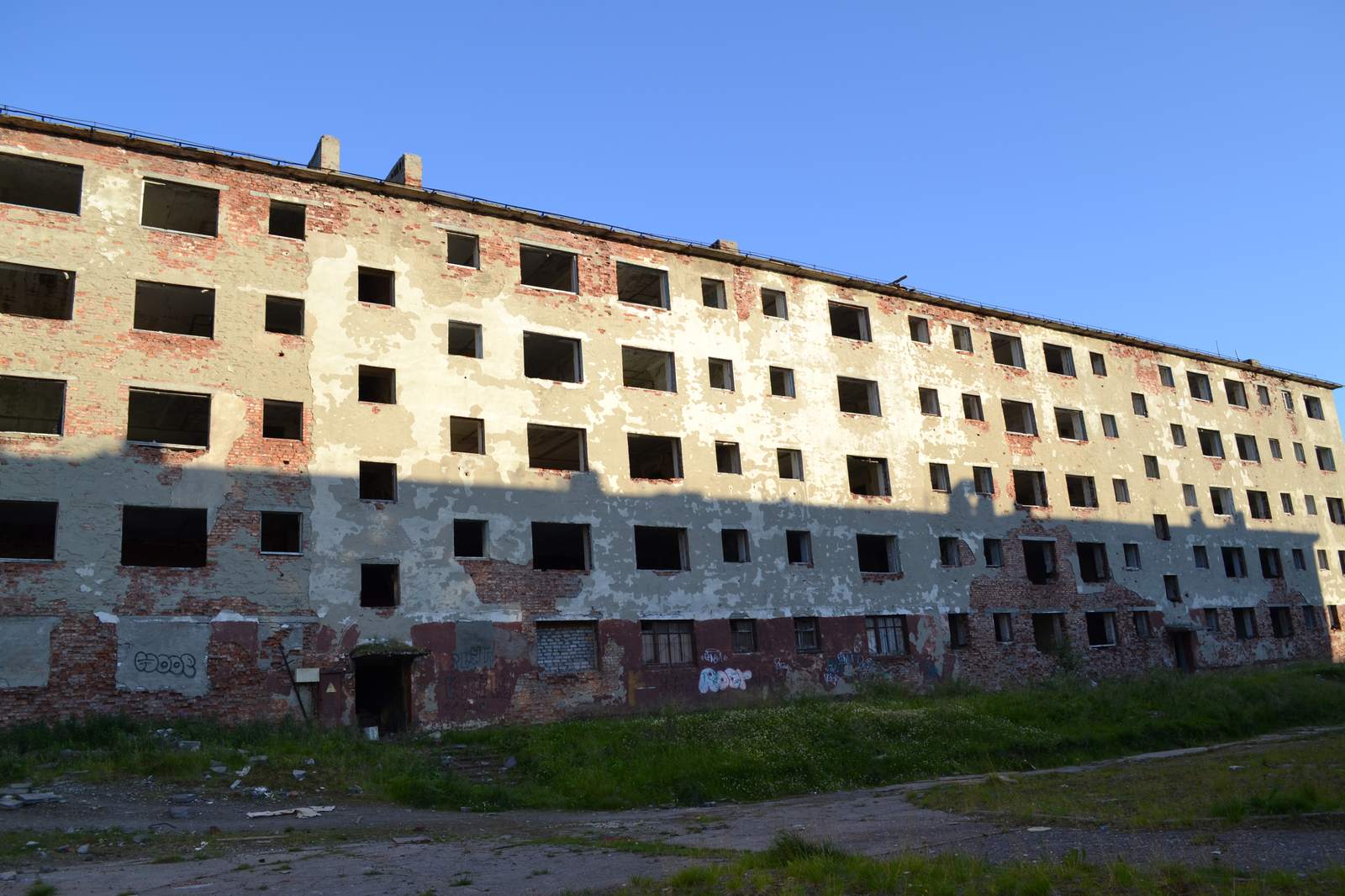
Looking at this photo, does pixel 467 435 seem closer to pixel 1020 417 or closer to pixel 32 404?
pixel 32 404

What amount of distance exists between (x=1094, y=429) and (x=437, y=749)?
30516 millimetres

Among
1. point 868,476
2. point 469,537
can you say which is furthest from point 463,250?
point 868,476

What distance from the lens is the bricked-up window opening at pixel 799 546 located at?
32219 mm

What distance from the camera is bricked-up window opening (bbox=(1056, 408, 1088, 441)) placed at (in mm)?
40875

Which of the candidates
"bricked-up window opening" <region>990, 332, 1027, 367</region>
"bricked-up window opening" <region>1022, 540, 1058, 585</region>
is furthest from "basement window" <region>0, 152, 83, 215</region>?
"bricked-up window opening" <region>1022, 540, 1058, 585</region>

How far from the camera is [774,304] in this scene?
3544 centimetres

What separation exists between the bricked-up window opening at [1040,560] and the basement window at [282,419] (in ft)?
85.9

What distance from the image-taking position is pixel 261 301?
2600 cm

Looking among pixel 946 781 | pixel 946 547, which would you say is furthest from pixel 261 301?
pixel 946 547

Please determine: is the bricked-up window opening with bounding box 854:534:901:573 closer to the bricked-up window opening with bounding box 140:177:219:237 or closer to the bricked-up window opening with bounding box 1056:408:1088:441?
the bricked-up window opening with bounding box 1056:408:1088:441

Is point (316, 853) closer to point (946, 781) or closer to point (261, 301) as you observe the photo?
point (946, 781)

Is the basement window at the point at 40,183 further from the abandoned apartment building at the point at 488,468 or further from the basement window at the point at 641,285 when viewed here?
the basement window at the point at 641,285

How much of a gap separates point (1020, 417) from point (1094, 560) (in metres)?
6.38

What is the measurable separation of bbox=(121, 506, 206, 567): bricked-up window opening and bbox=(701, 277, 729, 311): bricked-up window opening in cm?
1717
